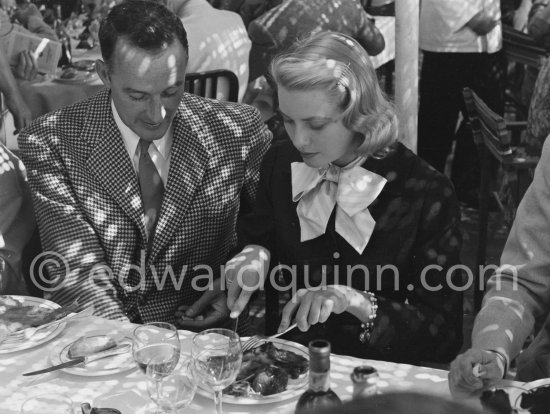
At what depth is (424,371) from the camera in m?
1.90

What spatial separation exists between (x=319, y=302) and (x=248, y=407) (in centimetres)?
37

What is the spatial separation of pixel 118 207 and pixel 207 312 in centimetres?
44

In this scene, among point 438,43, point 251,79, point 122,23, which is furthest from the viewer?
point 438,43

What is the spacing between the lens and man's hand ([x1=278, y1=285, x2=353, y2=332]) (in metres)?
2.05

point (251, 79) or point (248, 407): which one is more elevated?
point (248, 407)

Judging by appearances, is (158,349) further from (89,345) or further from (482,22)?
(482,22)

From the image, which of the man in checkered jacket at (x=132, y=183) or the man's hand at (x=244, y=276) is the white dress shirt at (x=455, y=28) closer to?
the man in checkered jacket at (x=132, y=183)

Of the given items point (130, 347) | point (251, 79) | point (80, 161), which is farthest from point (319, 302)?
point (251, 79)

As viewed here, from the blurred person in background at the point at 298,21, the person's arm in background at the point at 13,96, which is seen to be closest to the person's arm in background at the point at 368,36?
the blurred person in background at the point at 298,21

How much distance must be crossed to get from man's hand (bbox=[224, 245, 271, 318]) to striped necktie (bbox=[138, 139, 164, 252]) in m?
0.34

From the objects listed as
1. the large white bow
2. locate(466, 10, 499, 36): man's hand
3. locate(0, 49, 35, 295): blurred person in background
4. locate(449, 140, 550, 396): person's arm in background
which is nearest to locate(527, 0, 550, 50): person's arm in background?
locate(466, 10, 499, 36): man's hand

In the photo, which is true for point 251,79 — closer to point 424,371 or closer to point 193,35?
point 193,35

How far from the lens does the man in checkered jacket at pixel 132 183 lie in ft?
8.34

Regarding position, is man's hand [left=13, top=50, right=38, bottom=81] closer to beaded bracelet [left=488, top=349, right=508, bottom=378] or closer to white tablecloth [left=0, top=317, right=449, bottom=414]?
white tablecloth [left=0, top=317, right=449, bottom=414]
